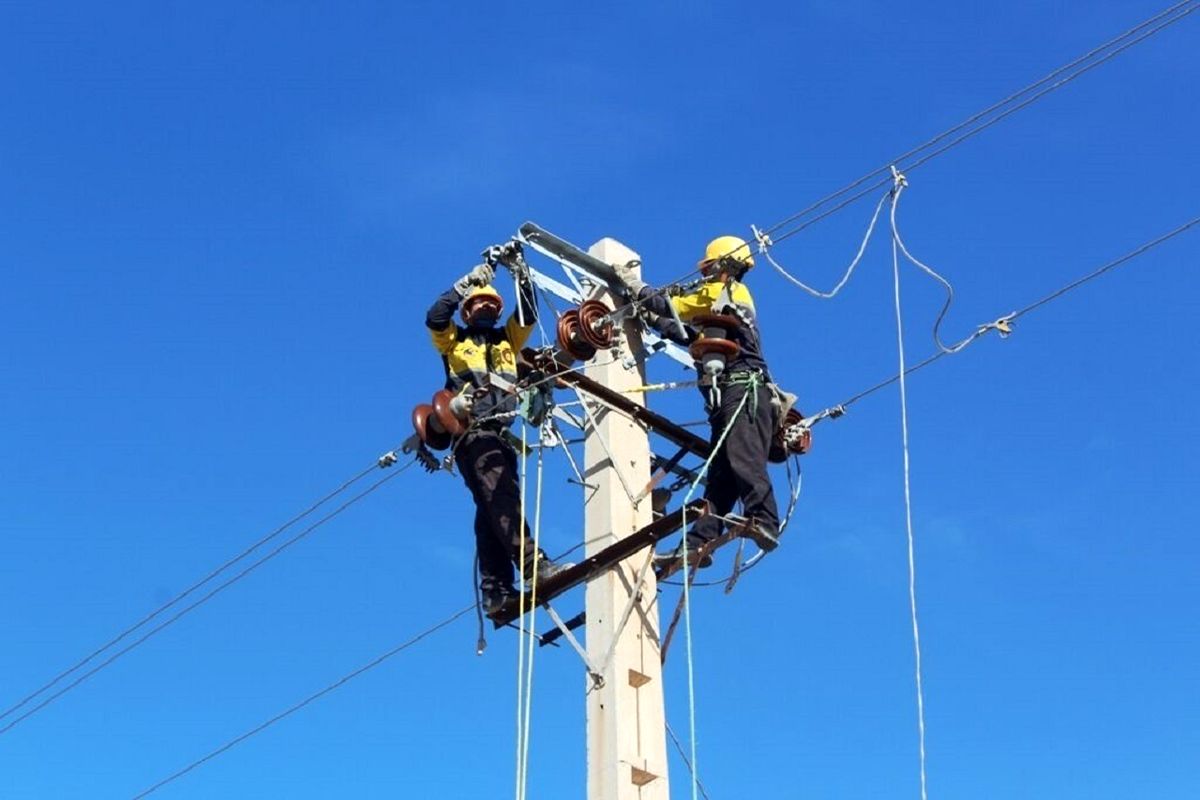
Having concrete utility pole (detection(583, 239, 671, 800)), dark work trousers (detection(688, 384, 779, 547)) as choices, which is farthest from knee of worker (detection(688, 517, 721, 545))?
concrete utility pole (detection(583, 239, 671, 800))

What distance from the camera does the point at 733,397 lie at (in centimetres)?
1034

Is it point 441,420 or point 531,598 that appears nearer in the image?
point 531,598

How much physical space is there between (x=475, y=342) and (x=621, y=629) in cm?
260

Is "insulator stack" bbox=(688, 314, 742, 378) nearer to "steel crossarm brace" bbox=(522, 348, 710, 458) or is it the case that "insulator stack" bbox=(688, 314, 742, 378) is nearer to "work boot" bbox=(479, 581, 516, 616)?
"steel crossarm brace" bbox=(522, 348, 710, 458)

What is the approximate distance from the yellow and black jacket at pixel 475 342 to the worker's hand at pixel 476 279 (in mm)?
45

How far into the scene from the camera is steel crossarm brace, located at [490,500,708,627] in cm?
928

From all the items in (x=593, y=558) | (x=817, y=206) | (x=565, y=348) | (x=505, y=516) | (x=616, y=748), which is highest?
(x=817, y=206)

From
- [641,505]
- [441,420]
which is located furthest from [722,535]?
[441,420]

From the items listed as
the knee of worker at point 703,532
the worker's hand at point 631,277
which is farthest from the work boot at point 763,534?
the worker's hand at point 631,277

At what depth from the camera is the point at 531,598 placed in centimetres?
982

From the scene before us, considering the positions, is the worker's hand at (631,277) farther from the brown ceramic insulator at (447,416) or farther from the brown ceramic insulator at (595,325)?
the brown ceramic insulator at (447,416)

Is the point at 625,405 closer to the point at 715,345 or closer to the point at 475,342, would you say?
the point at 715,345

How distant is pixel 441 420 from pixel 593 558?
1.65 m

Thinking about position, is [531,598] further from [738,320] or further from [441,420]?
[738,320]
